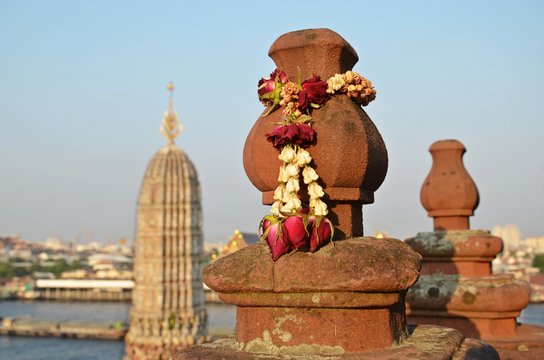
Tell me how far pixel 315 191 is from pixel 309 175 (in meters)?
0.09

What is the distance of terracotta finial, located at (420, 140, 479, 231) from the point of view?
23.2 feet

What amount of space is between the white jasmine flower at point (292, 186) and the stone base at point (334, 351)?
2.50ft

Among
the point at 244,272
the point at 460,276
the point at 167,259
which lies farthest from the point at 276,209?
the point at 167,259

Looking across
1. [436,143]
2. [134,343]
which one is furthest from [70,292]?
[436,143]

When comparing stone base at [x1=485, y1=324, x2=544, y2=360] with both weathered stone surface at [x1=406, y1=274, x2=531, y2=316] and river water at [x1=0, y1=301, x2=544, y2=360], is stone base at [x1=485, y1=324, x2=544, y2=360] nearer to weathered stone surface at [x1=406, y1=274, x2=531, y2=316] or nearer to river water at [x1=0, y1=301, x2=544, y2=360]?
weathered stone surface at [x1=406, y1=274, x2=531, y2=316]

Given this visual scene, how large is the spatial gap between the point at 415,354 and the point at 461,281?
12.0ft

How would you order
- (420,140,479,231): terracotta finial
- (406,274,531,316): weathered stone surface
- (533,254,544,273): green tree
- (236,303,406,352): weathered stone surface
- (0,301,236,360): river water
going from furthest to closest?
(533,254,544,273): green tree, (0,301,236,360): river water, (420,140,479,231): terracotta finial, (406,274,531,316): weathered stone surface, (236,303,406,352): weathered stone surface

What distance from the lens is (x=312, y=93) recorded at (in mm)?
3396

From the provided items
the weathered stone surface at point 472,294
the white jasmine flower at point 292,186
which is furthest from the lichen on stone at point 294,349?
the weathered stone surface at point 472,294

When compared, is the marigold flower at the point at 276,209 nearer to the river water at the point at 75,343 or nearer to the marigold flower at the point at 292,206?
the marigold flower at the point at 292,206

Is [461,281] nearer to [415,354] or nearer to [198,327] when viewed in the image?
[415,354]

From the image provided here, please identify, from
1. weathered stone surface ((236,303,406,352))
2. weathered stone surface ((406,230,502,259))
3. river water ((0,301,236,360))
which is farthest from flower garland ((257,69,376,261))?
river water ((0,301,236,360))

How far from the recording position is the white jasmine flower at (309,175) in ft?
10.7

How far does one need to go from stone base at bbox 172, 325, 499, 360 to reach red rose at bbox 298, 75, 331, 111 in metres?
1.24
